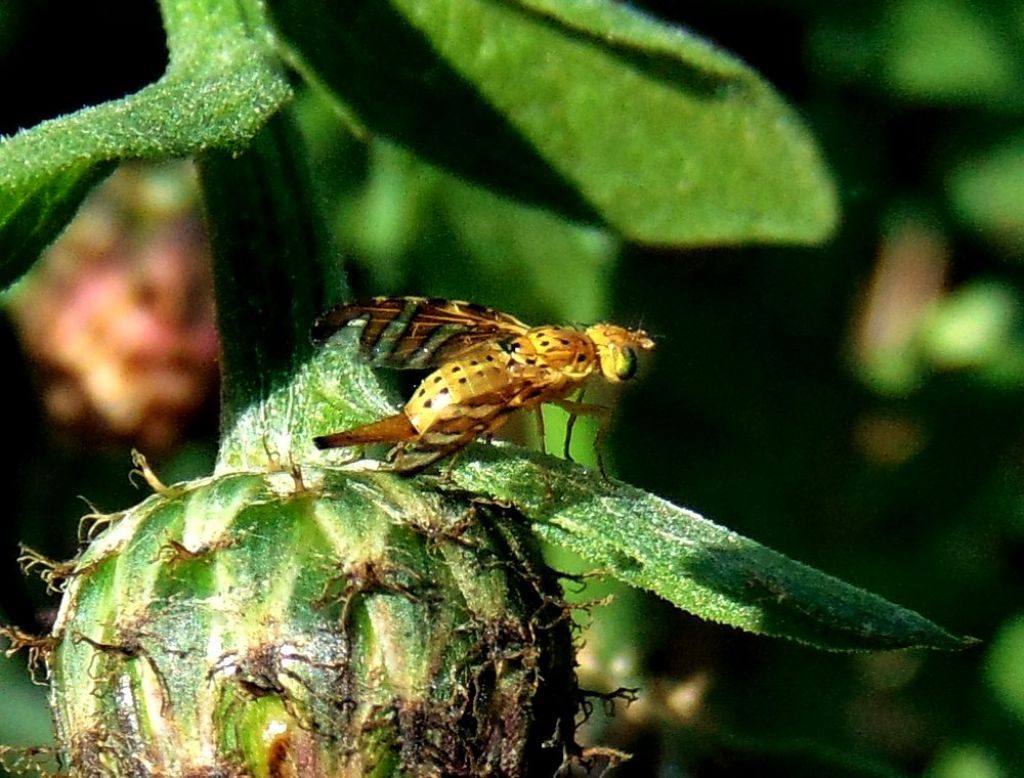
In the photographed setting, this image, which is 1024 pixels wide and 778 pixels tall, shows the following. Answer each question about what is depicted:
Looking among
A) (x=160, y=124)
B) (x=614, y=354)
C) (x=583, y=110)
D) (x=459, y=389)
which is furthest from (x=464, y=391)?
(x=583, y=110)

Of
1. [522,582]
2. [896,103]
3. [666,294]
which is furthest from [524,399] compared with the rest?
[896,103]

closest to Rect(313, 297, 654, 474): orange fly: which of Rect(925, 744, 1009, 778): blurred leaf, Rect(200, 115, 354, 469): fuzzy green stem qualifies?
Rect(200, 115, 354, 469): fuzzy green stem

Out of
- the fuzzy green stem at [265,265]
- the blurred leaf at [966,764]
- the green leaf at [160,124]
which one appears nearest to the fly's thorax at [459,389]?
the fuzzy green stem at [265,265]

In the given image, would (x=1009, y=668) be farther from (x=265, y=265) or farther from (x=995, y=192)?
(x=265, y=265)

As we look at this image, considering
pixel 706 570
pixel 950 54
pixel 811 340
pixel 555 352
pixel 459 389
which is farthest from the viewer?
pixel 811 340

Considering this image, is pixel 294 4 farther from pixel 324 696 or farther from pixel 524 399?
pixel 324 696

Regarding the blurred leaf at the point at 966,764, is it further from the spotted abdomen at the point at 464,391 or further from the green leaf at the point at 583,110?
the spotted abdomen at the point at 464,391

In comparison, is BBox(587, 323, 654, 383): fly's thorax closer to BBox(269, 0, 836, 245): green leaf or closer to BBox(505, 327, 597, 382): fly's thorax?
BBox(505, 327, 597, 382): fly's thorax
